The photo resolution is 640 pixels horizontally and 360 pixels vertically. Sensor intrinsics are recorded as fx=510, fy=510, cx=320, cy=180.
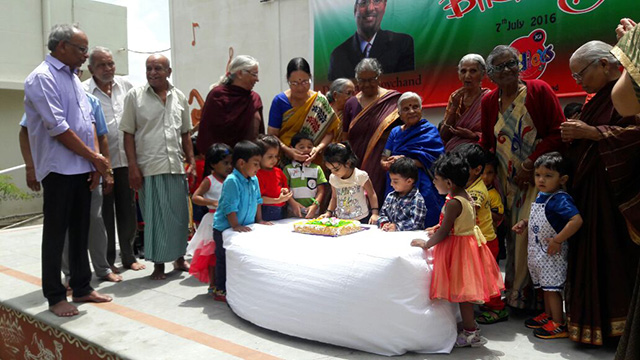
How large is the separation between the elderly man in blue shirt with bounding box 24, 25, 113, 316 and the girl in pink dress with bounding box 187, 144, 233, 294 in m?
0.80

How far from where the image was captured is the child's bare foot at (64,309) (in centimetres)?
357

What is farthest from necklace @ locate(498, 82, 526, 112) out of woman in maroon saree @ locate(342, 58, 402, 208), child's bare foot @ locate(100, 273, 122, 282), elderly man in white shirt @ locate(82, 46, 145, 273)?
child's bare foot @ locate(100, 273, 122, 282)

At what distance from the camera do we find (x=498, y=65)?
10.8ft

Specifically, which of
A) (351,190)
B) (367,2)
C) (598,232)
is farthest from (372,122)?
(367,2)

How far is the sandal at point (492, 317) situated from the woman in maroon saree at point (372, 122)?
1.12 metres

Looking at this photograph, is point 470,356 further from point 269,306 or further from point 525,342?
point 269,306

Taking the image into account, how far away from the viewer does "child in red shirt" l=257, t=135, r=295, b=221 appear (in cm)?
392

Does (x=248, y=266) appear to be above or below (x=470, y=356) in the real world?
above

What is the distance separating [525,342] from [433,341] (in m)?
0.61

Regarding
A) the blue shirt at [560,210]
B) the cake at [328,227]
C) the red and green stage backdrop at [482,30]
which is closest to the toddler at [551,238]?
the blue shirt at [560,210]

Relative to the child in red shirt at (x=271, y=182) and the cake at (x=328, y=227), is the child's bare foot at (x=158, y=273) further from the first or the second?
the cake at (x=328, y=227)

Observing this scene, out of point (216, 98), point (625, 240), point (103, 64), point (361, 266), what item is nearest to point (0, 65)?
point (103, 64)

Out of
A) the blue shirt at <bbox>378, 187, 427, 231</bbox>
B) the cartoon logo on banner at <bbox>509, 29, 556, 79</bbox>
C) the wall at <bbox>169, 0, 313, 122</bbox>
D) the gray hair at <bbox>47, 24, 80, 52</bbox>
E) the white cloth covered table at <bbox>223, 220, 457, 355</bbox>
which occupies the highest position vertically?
the wall at <bbox>169, 0, 313, 122</bbox>

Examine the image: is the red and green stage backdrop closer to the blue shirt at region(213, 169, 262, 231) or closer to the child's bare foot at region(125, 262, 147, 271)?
the blue shirt at region(213, 169, 262, 231)
